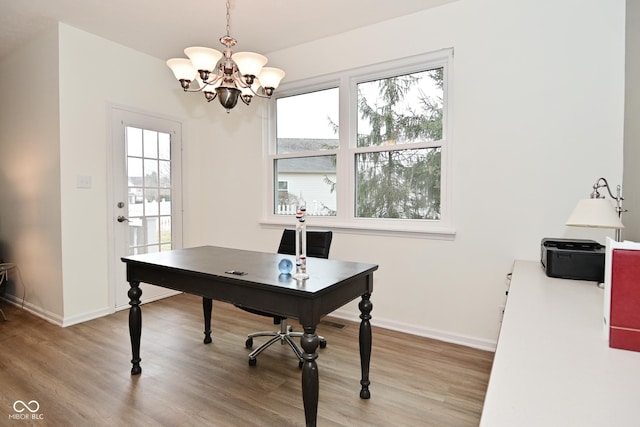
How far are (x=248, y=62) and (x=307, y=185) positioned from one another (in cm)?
172

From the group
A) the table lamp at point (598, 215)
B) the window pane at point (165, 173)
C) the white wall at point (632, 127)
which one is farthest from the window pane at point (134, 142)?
the white wall at point (632, 127)

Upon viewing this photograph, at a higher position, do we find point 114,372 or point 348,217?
point 348,217

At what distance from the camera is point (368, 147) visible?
325 centimetres

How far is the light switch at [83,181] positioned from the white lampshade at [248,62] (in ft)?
6.99

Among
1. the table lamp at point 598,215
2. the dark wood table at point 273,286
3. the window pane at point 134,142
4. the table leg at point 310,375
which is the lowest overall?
the table leg at point 310,375

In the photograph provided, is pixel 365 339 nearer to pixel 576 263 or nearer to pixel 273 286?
pixel 273 286

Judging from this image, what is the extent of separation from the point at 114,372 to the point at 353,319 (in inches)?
76.5

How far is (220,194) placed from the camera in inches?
167

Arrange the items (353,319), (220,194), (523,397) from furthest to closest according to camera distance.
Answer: (220,194)
(353,319)
(523,397)

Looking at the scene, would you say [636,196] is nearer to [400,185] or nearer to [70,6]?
[400,185]


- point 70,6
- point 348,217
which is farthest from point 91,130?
point 348,217

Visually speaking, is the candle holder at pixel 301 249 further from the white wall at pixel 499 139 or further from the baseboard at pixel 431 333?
the baseboard at pixel 431 333

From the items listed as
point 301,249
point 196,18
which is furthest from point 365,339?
point 196,18

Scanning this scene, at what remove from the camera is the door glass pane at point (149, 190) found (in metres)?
3.74
